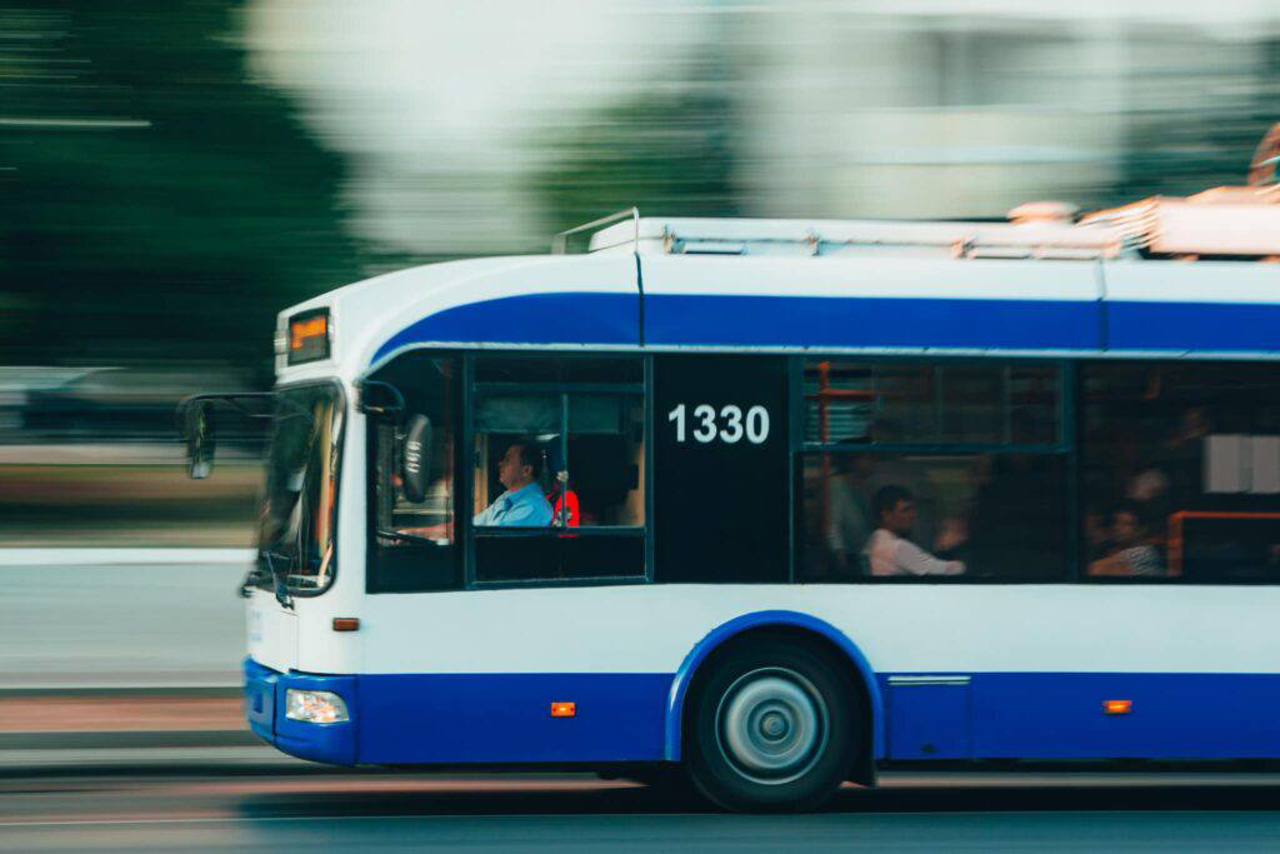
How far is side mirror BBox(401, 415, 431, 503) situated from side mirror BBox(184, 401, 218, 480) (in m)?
1.31

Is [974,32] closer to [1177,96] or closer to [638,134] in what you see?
[1177,96]

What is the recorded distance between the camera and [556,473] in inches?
345

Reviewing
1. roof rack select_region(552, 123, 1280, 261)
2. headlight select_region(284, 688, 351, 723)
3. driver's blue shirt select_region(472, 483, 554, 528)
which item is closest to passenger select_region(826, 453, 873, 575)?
roof rack select_region(552, 123, 1280, 261)

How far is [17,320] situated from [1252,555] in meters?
11.8

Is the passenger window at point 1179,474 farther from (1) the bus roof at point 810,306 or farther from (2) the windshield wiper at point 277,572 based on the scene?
(2) the windshield wiper at point 277,572

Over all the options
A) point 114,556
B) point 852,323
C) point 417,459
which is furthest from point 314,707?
point 114,556

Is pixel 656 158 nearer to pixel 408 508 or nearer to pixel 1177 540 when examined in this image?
pixel 1177 540

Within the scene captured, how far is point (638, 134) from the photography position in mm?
18953

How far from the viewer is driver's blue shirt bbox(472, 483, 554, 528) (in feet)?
28.5

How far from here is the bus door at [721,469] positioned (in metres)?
8.86

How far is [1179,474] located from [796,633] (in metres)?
1.90

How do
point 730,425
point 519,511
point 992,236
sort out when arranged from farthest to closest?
point 992,236 → point 730,425 → point 519,511

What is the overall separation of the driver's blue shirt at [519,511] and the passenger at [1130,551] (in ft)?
8.44

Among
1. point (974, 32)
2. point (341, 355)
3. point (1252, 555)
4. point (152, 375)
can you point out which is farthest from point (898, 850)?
point (974, 32)
